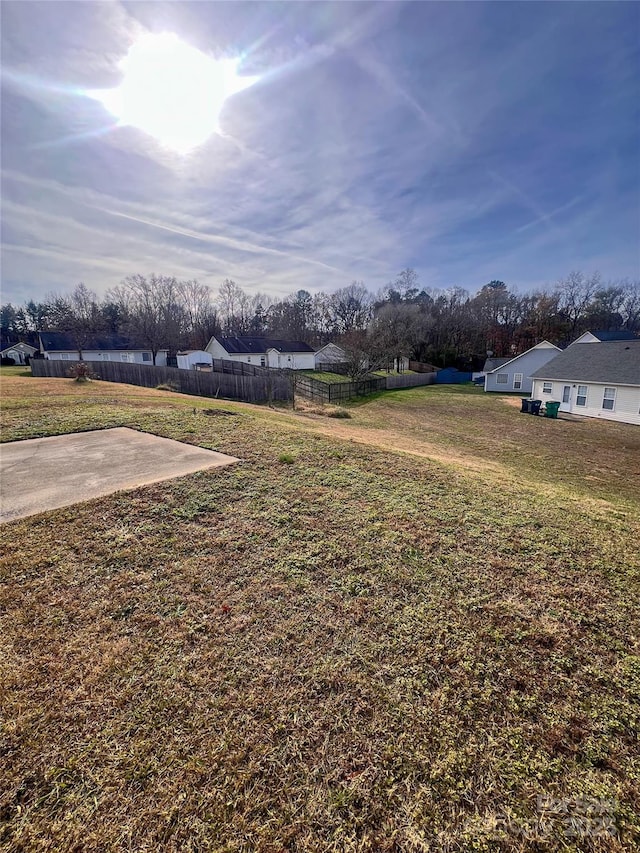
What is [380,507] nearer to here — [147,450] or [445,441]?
[147,450]

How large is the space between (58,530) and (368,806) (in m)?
3.49

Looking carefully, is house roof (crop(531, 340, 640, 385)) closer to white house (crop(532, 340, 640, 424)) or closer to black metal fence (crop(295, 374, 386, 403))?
white house (crop(532, 340, 640, 424))

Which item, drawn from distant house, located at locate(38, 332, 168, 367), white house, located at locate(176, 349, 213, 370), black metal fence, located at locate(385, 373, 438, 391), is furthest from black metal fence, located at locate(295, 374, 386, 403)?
distant house, located at locate(38, 332, 168, 367)

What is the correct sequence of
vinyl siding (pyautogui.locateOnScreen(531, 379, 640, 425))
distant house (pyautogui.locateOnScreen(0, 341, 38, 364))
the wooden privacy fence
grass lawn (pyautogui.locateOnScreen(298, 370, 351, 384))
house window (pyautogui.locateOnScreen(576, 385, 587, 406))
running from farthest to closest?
1. distant house (pyautogui.locateOnScreen(0, 341, 38, 364))
2. grass lawn (pyautogui.locateOnScreen(298, 370, 351, 384))
3. house window (pyautogui.locateOnScreen(576, 385, 587, 406))
4. the wooden privacy fence
5. vinyl siding (pyautogui.locateOnScreen(531, 379, 640, 425))

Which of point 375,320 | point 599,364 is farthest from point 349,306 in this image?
point 599,364

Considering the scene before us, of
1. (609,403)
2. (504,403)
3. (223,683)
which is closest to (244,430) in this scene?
(223,683)

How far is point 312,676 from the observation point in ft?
7.35

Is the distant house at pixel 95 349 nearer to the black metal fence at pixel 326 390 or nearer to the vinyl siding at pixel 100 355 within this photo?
the vinyl siding at pixel 100 355

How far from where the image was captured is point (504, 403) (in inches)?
966

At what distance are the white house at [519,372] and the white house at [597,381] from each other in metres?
5.54

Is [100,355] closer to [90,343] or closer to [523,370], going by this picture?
[90,343]

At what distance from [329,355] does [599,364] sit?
28.2m

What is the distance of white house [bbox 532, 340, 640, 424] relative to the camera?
18.0 m

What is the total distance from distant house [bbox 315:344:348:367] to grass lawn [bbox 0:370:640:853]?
128ft
